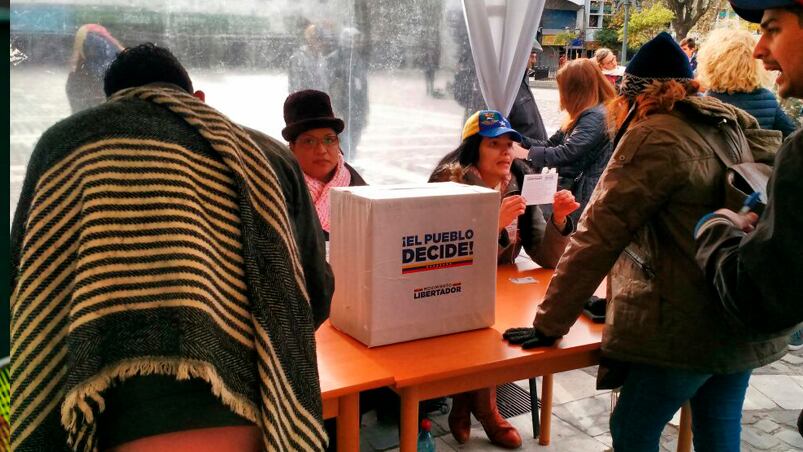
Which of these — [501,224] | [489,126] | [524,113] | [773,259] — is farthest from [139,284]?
[524,113]

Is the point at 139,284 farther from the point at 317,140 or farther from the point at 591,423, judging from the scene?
the point at 591,423

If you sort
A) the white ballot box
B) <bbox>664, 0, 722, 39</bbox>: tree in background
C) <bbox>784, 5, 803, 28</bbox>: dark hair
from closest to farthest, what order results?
<bbox>784, 5, 803, 28</bbox>: dark hair → the white ballot box → <bbox>664, 0, 722, 39</bbox>: tree in background

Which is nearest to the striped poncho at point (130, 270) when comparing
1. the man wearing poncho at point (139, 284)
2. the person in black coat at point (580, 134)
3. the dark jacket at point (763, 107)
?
the man wearing poncho at point (139, 284)

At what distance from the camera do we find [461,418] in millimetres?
2955

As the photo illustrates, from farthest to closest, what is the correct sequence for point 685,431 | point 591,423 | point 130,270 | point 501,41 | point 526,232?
1. point 501,41
2. point 591,423
3. point 526,232
4. point 685,431
5. point 130,270

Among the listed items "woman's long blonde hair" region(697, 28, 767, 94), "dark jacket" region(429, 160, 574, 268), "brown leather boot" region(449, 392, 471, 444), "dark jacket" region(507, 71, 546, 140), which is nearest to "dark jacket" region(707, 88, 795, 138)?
"woman's long blonde hair" region(697, 28, 767, 94)

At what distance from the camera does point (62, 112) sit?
2.84 metres

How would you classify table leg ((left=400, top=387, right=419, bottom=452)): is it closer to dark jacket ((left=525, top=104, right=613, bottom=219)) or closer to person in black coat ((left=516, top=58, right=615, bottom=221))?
person in black coat ((left=516, top=58, right=615, bottom=221))

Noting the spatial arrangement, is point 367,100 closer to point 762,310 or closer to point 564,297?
point 564,297

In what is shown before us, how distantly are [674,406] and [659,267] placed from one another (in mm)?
406

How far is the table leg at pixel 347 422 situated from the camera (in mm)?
1668

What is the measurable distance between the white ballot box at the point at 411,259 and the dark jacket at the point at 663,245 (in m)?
0.27

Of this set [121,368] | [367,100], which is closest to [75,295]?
[121,368]

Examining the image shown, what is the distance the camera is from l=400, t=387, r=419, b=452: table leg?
1.72m
